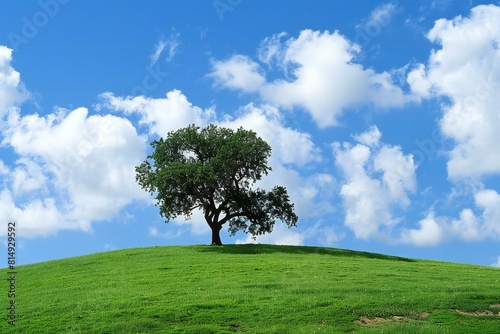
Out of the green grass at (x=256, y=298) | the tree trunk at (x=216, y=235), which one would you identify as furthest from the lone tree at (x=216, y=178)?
the green grass at (x=256, y=298)

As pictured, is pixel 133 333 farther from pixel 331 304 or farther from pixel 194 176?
pixel 194 176

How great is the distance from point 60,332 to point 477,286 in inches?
1005

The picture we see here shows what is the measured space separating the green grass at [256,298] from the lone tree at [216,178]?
55.4 ft

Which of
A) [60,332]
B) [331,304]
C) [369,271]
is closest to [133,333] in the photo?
[60,332]

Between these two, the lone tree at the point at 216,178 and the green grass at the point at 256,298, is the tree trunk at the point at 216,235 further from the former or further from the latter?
the green grass at the point at 256,298

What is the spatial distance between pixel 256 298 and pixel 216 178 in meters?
32.2

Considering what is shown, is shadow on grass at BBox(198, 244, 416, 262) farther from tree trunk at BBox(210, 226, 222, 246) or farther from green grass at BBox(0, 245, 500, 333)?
green grass at BBox(0, 245, 500, 333)

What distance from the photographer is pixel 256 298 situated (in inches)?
1246

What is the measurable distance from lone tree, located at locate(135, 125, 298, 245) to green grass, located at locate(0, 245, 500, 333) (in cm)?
1688

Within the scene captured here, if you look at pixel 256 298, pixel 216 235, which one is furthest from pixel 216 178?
pixel 256 298

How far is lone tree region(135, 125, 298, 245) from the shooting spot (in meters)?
64.5

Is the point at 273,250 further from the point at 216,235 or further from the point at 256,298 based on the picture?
the point at 256,298

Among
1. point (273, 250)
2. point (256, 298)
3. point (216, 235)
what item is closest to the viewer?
point (256, 298)

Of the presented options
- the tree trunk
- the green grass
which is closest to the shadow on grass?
the tree trunk
